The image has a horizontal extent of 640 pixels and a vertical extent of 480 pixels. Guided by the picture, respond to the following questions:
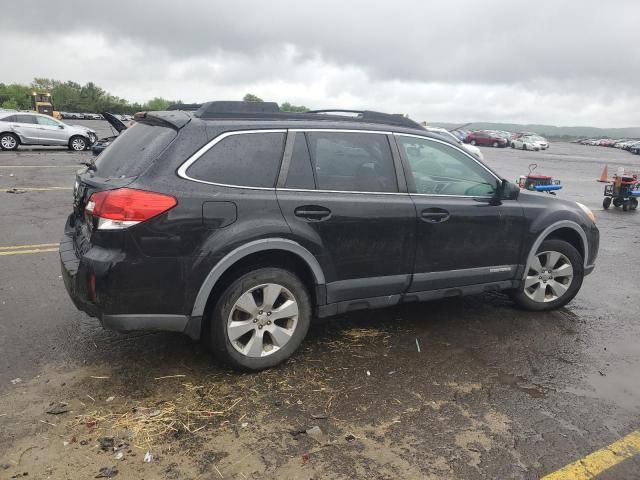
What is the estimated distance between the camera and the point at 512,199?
469 cm

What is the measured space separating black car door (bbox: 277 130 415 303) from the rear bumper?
36.4 inches

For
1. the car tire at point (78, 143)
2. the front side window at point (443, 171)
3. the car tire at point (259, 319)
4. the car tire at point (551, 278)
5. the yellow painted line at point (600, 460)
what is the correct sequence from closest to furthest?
the yellow painted line at point (600, 460)
the car tire at point (259, 319)
the front side window at point (443, 171)
the car tire at point (551, 278)
the car tire at point (78, 143)

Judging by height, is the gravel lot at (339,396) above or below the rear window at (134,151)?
below

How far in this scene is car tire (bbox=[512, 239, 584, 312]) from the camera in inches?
195

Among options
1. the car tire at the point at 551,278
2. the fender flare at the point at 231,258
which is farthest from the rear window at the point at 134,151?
the car tire at the point at 551,278

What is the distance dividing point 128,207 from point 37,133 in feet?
69.0

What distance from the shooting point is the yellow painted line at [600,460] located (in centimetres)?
275

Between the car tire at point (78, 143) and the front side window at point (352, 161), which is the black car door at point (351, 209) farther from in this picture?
the car tire at point (78, 143)

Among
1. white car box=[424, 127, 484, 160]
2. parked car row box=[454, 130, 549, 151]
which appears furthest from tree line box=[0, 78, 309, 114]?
white car box=[424, 127, 484, 160]

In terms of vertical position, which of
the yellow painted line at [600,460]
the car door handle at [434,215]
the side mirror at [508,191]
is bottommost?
the yellow painted line at [600,460]

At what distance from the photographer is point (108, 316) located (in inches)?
128

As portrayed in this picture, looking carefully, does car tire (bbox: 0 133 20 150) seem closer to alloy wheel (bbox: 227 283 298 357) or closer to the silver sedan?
the silver sedan

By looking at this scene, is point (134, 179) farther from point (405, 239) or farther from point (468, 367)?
point (468, 367)

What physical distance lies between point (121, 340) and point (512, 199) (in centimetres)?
351
